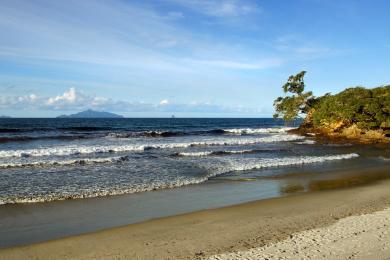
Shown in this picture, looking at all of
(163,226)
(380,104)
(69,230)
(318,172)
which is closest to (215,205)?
(163,226)

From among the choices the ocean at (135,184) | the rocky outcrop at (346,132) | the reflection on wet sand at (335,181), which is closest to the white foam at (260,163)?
the ocean at (135,184)

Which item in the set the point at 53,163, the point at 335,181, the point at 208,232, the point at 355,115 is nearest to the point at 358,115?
the point at 355,115

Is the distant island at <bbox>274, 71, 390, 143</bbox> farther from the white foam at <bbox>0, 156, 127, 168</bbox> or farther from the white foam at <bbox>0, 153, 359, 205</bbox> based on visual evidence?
the white foam at <bbox>0, 156, 127, 168</bbox>

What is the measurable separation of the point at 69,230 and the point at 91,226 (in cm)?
55

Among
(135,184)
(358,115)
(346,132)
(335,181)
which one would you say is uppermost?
(358,115)

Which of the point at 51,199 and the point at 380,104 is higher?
the point at 380,104

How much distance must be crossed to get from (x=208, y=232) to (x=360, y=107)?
122 feet

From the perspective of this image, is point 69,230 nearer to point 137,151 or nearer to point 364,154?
point 137,151

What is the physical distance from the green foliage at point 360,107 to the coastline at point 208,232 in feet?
102

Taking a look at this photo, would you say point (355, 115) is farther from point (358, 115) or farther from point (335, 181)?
point (335, 181)

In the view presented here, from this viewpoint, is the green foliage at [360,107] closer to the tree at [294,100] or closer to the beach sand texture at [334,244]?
the tree at [294,100]

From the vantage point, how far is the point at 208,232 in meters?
8.90

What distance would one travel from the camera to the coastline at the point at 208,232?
301 inches

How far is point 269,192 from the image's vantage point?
46.4ft
